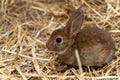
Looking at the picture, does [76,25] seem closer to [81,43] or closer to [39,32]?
[81,43]

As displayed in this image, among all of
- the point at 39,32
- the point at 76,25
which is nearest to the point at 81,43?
the point at 76,25

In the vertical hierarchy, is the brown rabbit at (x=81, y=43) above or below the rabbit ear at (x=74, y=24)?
below

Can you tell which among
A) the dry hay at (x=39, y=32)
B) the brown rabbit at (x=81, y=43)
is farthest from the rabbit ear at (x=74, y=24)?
the dry hay at (x=39, y=32)

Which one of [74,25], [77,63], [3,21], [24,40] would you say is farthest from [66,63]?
[3,21]

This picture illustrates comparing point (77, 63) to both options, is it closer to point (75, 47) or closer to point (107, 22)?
point (75, 47)

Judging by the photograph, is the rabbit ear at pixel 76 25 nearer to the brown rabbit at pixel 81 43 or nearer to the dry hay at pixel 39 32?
the brown rabbit at pixel 81 43
